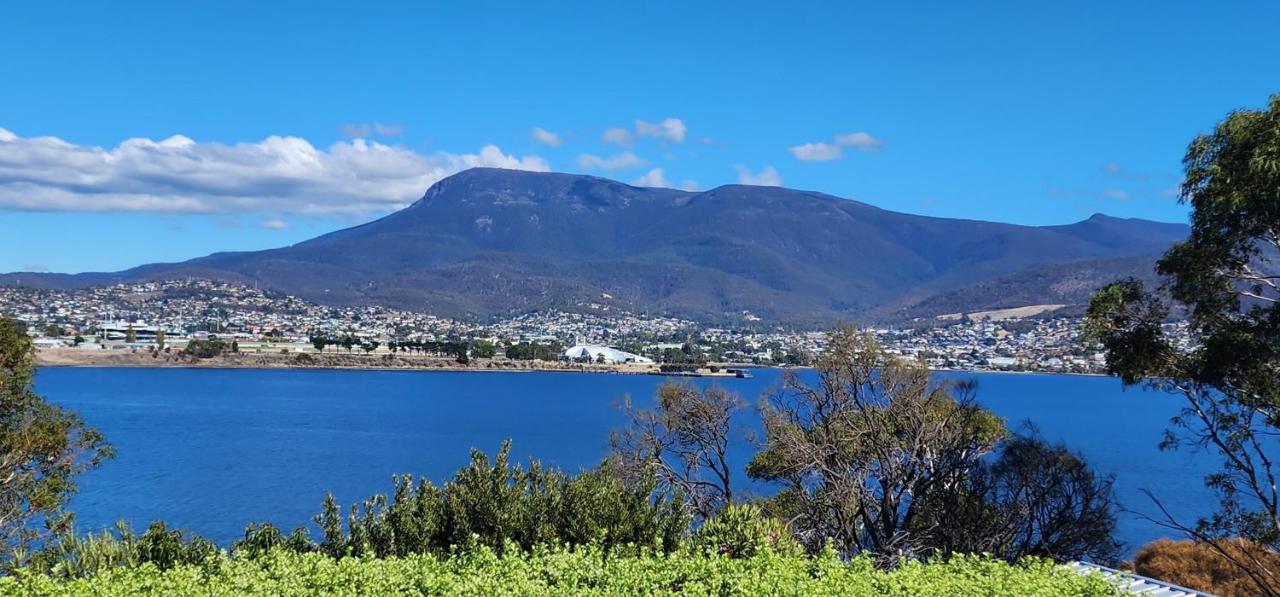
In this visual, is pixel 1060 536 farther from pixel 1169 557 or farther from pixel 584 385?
pixel 584 385

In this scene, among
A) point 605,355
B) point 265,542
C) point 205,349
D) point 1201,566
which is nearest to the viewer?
point 265,542

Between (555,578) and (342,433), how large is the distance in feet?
191

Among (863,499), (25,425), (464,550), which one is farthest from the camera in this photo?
(863,499)

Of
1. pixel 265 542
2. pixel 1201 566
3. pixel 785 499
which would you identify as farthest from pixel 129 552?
pixel 1201 566

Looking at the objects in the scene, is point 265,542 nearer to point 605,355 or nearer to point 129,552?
point 129,552

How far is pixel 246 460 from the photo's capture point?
168ft

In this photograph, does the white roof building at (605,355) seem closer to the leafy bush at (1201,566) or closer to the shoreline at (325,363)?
the shoreline at (325,363)

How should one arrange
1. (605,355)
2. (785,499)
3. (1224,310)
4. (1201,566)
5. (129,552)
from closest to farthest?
(129,552) → (1224,310) → (1201,566) → (785,499) → (605,355)

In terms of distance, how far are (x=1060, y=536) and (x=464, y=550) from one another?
598 inches

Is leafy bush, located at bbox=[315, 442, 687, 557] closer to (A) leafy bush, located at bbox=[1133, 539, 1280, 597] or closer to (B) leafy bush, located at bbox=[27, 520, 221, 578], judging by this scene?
(B) leafy bush, located at bbox=[27, 520, 221, 578]

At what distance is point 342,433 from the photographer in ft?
211

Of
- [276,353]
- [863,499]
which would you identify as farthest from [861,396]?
[276,353]

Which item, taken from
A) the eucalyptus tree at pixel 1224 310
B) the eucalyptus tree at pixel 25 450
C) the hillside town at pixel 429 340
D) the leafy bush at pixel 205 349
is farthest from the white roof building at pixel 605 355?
the eucalyptus tree at pixel 1224 310

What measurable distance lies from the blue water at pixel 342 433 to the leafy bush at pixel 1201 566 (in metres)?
13.0
